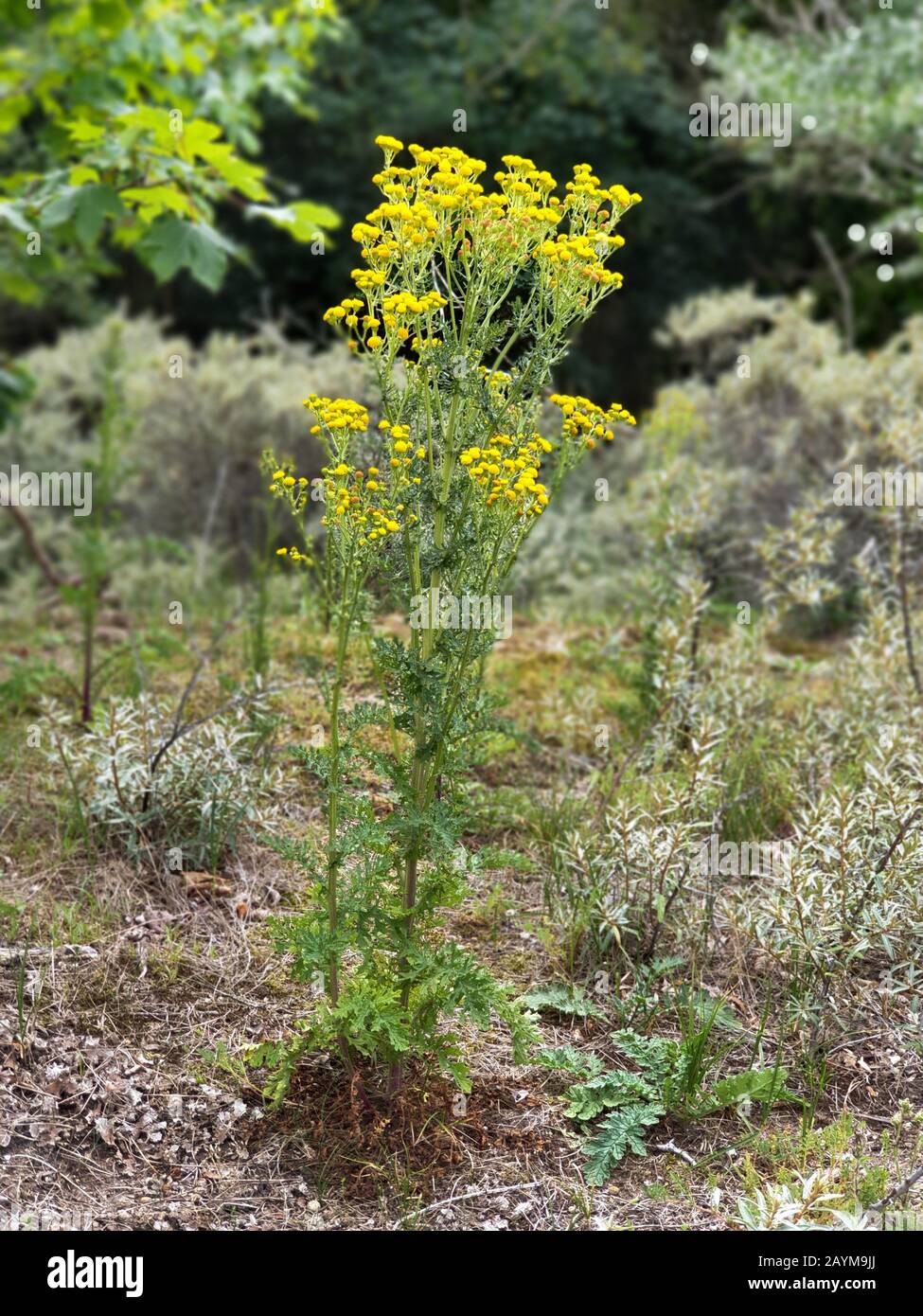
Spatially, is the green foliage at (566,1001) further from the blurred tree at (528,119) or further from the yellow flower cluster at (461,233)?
the blurred tree at (528,119)

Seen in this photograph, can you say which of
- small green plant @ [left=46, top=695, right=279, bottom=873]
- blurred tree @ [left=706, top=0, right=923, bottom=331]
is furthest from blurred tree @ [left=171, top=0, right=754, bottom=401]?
small green plant @ [left=46, top=695, right=279, bottom=873]

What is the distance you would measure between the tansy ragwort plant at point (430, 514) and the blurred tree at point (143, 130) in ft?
5.28

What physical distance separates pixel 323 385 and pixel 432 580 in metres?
4.74

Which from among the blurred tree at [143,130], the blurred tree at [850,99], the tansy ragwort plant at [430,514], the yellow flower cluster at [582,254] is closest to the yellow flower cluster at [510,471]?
the tansy ragwort plant at [430,514]

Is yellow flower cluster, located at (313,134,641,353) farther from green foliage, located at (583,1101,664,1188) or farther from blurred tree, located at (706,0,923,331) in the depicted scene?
blurred tree, located at (706,0,923,331)

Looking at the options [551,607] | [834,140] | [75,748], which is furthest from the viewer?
[834,140]

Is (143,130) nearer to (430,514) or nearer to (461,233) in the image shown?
(461,233)

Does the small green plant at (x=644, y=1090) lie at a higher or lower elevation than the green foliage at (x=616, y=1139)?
higher

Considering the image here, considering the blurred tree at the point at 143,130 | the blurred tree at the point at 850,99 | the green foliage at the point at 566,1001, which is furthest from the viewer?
the blurred tree at the point at 850,99

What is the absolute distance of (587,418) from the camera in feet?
8.24

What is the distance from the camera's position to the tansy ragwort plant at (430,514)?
7.70ft
